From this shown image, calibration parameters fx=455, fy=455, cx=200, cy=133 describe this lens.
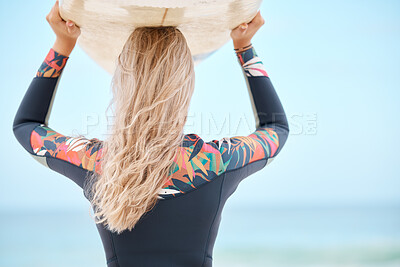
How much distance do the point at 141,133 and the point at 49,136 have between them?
213 millimetres

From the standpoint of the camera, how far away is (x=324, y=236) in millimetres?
6109

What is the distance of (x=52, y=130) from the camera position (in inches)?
39.6

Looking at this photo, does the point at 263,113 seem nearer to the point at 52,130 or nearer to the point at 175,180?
the point at 175,180

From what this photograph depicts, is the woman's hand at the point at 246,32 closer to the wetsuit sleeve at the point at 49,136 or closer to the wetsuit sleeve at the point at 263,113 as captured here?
the wetsuit sleeve at the point at 263,113

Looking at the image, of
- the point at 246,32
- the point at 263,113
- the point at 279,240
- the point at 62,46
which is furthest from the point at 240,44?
the point at 279,240

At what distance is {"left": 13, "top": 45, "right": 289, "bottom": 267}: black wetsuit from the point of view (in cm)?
94

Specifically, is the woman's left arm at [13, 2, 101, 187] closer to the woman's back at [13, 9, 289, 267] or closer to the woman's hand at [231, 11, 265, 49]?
the woman's back at [13, 9, 289, 267]

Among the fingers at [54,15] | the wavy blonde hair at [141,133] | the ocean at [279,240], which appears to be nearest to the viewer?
the wavy blonde hair at [141,133]

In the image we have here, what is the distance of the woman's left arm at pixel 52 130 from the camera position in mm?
957

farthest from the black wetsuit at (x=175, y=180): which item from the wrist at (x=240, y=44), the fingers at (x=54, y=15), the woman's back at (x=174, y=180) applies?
the wrist at (x=240, y=44)

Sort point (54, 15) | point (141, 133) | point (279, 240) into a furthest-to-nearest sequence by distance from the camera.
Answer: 1. point (279, 240)
2. point (54, 15)
3. point (141, 133)

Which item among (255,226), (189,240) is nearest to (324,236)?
(255,226)

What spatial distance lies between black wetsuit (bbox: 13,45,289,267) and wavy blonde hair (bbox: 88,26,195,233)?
0.09ft

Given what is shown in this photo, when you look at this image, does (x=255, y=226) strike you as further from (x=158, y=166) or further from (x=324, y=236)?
(x=158, y=166)
